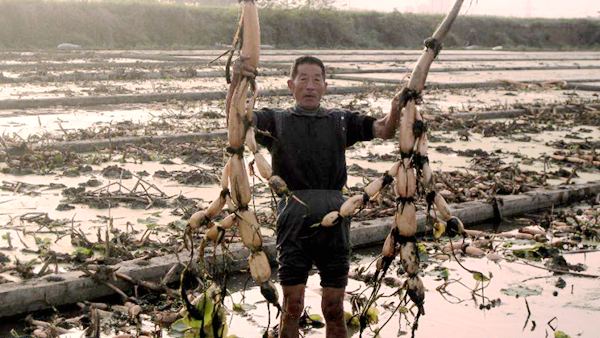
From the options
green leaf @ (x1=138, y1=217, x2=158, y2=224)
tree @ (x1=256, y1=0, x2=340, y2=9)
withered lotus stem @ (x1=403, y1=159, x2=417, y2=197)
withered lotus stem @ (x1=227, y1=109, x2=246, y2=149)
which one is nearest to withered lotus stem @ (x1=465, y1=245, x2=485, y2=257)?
green leaf @ (x1=138, y1=217, x2=158, y2=224)

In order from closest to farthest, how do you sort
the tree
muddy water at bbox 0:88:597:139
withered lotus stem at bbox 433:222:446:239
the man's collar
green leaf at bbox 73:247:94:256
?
1. withered lotus stem at bbox 433:222:446:239
2. the man's collar
3. green leaf at bbox 73:247:94:256
4. muddy water at bbox 0:88:597:139
5. the tree

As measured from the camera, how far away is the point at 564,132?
1298 centimetres

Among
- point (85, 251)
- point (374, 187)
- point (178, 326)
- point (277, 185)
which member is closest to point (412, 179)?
point (374, 187)

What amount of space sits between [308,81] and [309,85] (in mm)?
20

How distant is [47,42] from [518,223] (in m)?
35.3

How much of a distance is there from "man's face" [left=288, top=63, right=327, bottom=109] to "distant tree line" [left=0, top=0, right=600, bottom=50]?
24595 millimetres

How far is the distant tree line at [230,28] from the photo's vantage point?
128ft

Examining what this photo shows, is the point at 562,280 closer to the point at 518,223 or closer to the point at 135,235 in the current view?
the point at 518,223

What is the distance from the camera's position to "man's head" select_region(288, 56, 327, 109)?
3.71 meters

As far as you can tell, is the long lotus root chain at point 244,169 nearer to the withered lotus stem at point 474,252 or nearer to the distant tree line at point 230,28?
the withered lotus stem at point 474,252

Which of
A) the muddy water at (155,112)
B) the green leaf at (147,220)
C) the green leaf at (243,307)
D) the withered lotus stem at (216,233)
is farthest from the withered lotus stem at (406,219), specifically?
the muddy water at (155,112)

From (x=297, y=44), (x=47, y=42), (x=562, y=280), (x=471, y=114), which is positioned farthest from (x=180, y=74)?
(x=297, y=44)

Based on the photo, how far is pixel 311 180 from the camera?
12.2ft

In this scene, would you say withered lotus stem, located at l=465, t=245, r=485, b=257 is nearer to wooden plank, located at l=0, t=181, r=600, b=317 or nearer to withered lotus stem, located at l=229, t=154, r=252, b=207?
wooden plank, located at l=0, t=181, r=600, b=317
